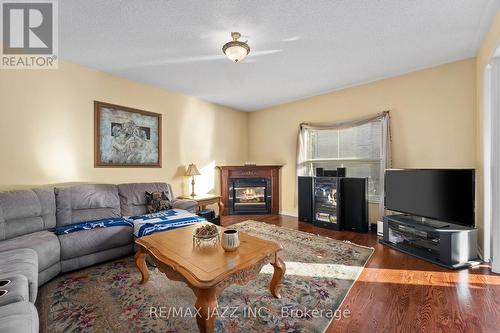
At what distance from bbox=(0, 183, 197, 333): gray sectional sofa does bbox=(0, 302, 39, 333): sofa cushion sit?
1.56 feet

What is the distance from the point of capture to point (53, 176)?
3.03 m

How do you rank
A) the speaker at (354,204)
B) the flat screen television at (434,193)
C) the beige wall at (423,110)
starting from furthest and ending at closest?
1. the speaker at (354,204)
2. the beige wall at (423,110)
3. the flat screen television at (434,193)

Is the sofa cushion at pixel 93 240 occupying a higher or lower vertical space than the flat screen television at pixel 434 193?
lower

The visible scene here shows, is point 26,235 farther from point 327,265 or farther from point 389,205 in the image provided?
point 389,205

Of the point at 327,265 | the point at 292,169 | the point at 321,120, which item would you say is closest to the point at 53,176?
the point at 327,265

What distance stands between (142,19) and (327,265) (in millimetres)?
3370

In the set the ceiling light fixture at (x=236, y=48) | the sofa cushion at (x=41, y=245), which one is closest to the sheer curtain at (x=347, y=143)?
the ceiling light fixture at (x=236, y=48)

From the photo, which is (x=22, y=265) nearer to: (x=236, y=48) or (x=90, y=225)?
(x=90, y=225)

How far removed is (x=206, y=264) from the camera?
156 centimetres

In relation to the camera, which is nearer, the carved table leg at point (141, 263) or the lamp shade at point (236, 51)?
the carved table leg at point (141, 263)

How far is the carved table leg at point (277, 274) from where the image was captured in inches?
74.2

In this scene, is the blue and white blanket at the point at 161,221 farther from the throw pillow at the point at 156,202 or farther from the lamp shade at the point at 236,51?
the lamp shade at the point at 236,51

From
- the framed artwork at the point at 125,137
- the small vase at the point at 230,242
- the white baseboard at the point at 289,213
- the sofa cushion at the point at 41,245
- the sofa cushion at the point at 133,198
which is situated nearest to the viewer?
the small vase at the point at 230,242

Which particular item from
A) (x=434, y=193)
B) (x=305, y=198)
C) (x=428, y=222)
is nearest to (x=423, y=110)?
(x=434, y=193)
